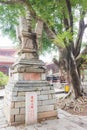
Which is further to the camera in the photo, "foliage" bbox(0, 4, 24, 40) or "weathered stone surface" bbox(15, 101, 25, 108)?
"foliage" bbox(0, 4, 24, 40)

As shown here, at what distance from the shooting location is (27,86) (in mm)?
4281

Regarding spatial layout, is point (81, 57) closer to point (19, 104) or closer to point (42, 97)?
point (42, 97)

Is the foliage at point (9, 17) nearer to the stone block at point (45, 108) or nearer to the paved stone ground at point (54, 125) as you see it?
the stone block at point (45, 108)

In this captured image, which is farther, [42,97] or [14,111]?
[42,97]

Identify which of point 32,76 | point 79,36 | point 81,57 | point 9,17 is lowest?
point 32,76

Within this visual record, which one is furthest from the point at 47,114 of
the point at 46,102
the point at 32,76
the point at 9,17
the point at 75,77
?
the point at 9,17

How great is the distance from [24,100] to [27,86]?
1.30 feet

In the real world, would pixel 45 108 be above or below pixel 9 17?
below

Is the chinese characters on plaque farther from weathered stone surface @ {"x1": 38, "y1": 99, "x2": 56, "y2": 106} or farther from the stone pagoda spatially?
weathered stone surface @ {"x1": 38, "y1": 99, "x2": 56, "y2": 106}

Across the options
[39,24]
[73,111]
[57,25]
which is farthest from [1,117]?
[57,25]

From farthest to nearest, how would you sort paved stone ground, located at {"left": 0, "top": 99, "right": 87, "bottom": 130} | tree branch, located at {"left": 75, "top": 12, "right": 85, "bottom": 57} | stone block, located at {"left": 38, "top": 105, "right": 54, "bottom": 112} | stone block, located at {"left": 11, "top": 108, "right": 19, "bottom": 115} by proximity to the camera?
1. tree branch, located at {"left": 75, "top": 12, "right": 85, "bottom": 57}
2. stone block, located at {"left": 38, "top": 105, "right": 54, "bottom": 112}
3. stone block, located at {"left": 11, "top": 108, "right": 19, "bottom": 115}
4. paved stone ground, located at {"left": 0, "top": 99, "right": 87, "bottom": 130}

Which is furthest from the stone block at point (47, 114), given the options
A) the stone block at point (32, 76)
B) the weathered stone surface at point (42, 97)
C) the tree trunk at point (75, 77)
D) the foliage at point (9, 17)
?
the foliage at point (9, 17)

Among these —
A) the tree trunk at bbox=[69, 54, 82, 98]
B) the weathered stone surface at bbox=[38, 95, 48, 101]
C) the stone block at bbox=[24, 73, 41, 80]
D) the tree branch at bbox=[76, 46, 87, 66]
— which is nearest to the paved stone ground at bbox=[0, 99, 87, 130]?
the weathered stone surface at bbox=[38, 95, 48, 101]

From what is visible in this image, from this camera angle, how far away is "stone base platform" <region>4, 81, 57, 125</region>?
3.99 meters
